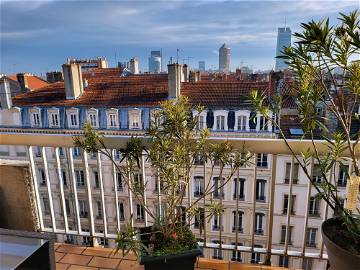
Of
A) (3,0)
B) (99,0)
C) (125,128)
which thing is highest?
(99,0)

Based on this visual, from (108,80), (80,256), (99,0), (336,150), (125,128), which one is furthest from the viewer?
(108,80)

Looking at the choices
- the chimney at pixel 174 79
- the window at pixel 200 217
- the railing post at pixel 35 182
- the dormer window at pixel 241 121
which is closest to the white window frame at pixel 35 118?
the chimney at pixel 174 79

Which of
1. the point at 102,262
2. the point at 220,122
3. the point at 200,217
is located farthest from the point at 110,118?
the point at 200,217

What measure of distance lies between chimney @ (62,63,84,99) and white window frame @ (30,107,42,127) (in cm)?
198

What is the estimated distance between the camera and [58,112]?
14.1m

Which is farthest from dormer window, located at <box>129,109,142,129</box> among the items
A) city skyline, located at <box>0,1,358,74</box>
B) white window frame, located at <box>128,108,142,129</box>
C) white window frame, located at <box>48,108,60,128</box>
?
city skyline, located at <box>0,1,358,74</box>

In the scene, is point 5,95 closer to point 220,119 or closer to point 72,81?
point 72,81

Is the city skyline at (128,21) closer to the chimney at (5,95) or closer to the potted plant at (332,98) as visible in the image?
the potted plant at (332,98)

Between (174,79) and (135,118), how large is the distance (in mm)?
2822

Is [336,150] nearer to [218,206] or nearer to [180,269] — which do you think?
[218,206]

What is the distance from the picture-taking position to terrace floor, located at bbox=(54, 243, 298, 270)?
1888 mm

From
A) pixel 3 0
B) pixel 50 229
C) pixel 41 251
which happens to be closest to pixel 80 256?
pixel 50 229

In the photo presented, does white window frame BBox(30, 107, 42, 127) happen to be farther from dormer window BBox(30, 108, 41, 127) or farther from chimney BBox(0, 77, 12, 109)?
chimney BBox(0, 77, 12, 109)

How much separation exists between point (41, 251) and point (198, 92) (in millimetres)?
12254
